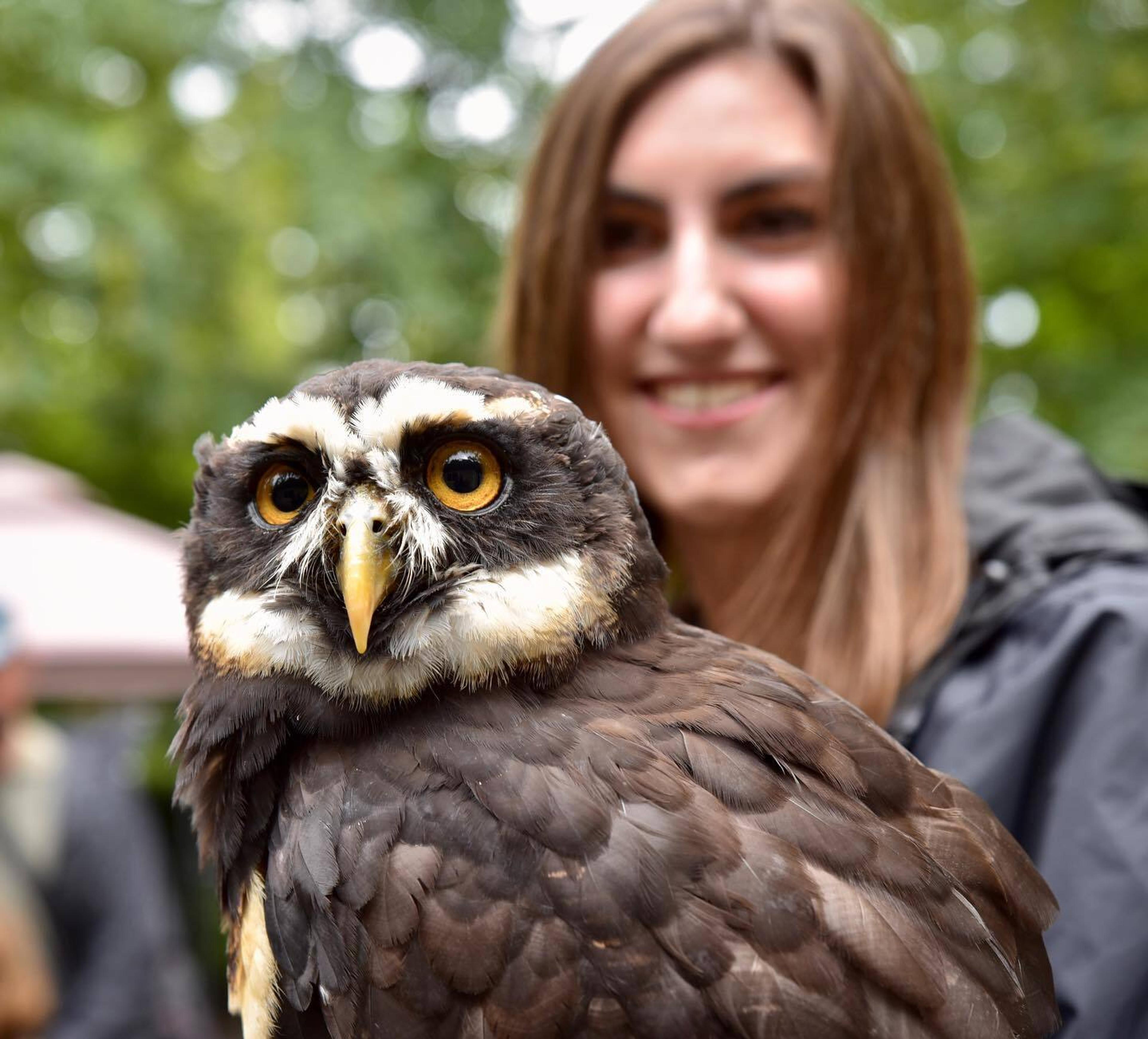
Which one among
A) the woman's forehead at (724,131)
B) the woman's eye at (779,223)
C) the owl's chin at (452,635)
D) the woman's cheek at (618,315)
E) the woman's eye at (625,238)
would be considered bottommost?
the owl's chin at (452,635)

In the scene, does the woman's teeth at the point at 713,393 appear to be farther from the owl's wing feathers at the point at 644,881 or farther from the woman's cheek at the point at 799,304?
the owl's wing feathers at the point at 644,881

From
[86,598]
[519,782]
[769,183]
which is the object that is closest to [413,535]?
[519,782]

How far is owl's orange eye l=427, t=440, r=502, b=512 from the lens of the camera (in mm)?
1712

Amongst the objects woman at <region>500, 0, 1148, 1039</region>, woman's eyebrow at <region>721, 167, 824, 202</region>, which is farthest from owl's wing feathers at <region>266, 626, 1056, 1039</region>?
woman's eyebrow at <region>721, 167, 824, 202</region>

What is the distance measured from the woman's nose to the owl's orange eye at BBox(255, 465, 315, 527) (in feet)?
3.23

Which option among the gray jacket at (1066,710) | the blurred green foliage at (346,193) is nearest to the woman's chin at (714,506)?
the gray jacket at (1066,710)

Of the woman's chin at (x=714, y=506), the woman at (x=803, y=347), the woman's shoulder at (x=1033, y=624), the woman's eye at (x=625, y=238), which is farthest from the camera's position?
the woman's eye at (x=625, y=238)

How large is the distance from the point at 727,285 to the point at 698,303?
11 centimetres

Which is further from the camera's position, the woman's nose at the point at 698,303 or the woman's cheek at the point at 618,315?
the woman's cheek at the point at 618,315

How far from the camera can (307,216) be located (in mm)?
5750

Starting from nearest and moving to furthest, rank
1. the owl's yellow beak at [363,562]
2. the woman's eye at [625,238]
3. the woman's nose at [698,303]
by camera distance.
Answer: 1. the owl's yellow beak at [363,562]
2. the woman's nose at [698,303]
3. the woman's eye at [625,238]

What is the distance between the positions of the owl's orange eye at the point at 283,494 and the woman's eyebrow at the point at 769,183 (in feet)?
3.98

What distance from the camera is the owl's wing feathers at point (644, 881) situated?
1396mm

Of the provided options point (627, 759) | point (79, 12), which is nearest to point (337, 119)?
point (79, 12)
